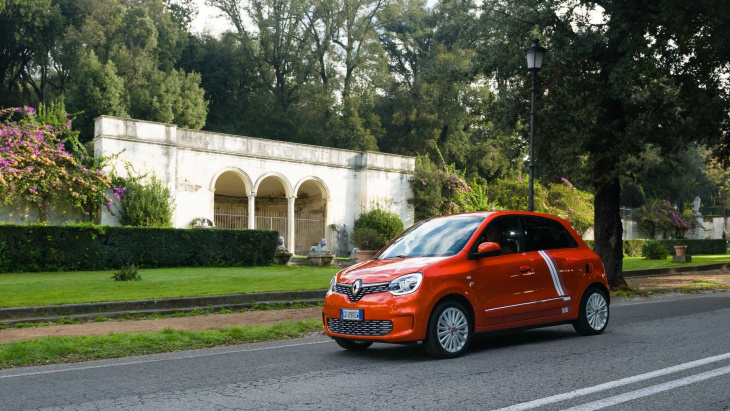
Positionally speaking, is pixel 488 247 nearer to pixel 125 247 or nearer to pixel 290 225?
pixel 125 247

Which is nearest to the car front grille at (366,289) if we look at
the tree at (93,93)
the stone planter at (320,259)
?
the stone planter at (320,259)

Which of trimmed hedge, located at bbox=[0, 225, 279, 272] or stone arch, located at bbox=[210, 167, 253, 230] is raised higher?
stone arch, located at bbox=[210, 167, 253, 230]

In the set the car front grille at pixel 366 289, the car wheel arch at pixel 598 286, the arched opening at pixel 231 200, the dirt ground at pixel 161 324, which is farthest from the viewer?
the arched opening at pixel 231 200

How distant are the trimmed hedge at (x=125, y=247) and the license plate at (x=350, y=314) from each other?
54.2ft

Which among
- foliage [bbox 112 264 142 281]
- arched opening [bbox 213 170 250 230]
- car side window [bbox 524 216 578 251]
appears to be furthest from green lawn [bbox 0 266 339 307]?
arched opening [bbox 213 170 250 230]

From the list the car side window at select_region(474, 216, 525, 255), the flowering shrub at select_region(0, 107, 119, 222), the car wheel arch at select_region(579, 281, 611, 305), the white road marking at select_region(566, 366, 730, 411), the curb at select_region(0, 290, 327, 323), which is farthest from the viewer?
the flowering shrub at select_region(0, 107, 119, 222)

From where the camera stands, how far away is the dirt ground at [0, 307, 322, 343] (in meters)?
10.5

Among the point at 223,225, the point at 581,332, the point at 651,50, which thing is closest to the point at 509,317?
the point at 581,332

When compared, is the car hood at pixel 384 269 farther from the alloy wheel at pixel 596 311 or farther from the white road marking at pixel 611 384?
the alloy wheel at pixel 596 311

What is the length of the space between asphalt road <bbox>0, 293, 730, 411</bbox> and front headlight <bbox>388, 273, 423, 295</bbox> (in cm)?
80

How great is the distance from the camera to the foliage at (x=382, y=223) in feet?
121

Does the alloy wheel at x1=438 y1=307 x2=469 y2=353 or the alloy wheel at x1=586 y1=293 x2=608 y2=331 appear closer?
the alloy wheel at x1=438 y1=307 x2=469 y2=353

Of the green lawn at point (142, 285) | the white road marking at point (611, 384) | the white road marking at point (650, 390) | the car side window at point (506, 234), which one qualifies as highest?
the car side window at point (506, 234)

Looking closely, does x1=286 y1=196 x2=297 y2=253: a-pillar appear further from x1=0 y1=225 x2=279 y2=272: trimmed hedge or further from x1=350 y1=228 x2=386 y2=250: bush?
x1=0 y1=225 x2=279 y2=272: trimmed hedge
